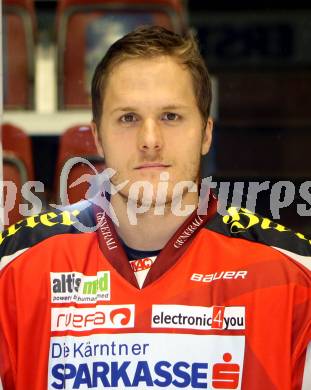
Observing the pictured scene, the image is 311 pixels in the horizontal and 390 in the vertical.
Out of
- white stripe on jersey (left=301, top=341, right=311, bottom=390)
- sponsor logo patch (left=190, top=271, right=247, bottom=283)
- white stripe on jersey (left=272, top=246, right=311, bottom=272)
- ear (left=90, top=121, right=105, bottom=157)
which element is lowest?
white stripe on jersey (left=301, top=341, right=311, bottom=390)

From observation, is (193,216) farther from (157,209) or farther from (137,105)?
(137,105)

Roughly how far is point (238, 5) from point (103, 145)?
4.40 ft

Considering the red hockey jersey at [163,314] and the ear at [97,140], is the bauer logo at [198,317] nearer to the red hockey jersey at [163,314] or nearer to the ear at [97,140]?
the red hockey jersey at [163,314]

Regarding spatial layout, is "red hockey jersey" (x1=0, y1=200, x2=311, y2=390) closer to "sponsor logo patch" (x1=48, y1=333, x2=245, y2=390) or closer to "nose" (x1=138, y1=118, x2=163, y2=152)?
"sponsor logo patch" (x1=48, y1=333, x2=245, y2=390)

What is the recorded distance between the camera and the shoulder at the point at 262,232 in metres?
1.22

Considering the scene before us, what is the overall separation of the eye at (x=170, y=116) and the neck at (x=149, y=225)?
12 cm

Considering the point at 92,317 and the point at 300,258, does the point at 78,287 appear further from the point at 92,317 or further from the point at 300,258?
the point at 300,258

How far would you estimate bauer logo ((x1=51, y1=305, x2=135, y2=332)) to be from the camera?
47.4 inches

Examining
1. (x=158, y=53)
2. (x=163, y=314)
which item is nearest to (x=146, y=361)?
(x=163, y=314)

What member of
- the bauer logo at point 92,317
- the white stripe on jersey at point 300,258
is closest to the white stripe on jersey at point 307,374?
the white stripe on jersey at point 300,258

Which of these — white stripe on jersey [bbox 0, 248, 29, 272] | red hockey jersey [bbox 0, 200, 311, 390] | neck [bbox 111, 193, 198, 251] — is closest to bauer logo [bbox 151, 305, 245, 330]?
red hockey jersey [bbox 0, 200, 311, 390]

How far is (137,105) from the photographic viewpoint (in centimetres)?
122

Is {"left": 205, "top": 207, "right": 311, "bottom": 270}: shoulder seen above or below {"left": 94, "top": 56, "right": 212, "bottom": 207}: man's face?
below

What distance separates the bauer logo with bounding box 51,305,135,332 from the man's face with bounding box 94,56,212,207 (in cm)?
17
